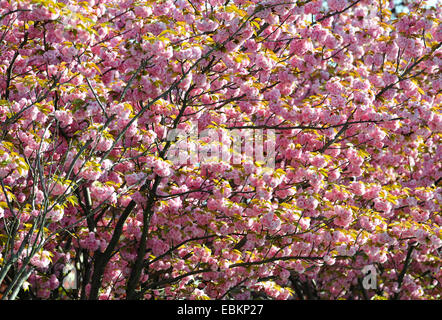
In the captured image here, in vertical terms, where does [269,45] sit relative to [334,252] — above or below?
above

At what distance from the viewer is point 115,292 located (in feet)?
25.3

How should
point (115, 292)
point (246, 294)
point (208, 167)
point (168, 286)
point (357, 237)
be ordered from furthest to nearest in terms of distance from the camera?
1. point (246, 294)
2. point (115, 292)
3. point (168, 286)
4. point (357, 237)
5. point (208, 167)

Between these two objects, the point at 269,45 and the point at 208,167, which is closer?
the point at 208,167

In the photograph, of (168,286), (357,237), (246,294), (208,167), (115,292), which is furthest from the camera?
(246,294)

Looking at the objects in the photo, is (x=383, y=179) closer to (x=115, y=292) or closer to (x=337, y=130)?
(x=337, y=130)

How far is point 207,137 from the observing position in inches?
253

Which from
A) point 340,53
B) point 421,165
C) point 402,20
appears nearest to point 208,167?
point 340,53

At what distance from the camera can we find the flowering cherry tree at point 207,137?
5.68m

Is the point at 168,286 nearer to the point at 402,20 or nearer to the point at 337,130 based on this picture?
the point at 337,130

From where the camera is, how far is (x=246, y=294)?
866cm

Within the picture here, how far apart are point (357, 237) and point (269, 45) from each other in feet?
8.18

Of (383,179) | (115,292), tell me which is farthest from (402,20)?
(115,292)

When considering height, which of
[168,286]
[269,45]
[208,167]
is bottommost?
[168,286]

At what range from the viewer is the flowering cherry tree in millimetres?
5676
